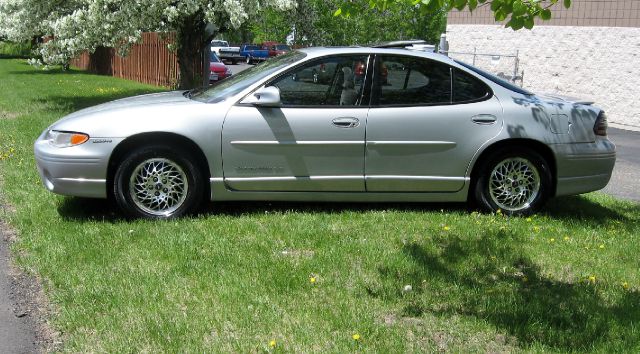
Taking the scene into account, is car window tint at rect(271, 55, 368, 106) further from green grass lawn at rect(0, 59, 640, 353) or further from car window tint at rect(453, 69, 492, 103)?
green grass lawn at rect(0, 59, 640, 353)

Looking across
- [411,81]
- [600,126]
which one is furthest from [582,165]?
[411,81]

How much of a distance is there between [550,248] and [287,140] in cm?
231

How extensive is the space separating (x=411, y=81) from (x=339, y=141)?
906mm

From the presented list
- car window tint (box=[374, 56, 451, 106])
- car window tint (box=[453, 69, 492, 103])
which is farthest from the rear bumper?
car window tint (box=[374, 56, 451, 106])

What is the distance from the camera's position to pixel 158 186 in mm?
6246

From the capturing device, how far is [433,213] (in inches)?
265

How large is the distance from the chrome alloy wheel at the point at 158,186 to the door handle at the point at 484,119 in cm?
259

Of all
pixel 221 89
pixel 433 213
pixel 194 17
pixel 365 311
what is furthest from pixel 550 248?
pixel 194 17

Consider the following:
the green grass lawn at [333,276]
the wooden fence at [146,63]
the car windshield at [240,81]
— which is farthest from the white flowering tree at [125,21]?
the green grass lawn at [333,276]

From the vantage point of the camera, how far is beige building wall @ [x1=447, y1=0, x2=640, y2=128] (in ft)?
57.9

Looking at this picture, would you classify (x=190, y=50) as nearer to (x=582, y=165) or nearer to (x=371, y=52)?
(x=371, y=52)

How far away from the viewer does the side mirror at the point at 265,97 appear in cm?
620

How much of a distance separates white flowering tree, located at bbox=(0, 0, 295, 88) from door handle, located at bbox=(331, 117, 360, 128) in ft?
25.5

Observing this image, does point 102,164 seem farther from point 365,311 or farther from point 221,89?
point 365,311
